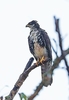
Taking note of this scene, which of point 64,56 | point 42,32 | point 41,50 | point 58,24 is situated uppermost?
point 42,32

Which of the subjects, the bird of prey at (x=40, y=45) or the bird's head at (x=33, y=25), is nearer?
the bird of prey at (x=40, y=45)

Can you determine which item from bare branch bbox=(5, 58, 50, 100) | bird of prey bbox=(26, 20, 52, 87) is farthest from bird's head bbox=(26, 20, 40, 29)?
bare branch bbox=(5, 58, 50, 100)

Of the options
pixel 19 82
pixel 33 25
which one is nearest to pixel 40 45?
pixel 33 25

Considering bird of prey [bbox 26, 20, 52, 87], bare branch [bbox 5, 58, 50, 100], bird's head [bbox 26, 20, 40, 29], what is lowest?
bare branch [bbox 5, 58, 50, 100]

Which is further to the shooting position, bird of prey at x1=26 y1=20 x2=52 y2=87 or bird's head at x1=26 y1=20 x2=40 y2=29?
bird's head at x1=26 y1=20 x2=40 y2=29

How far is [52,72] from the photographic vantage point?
127 centimetres

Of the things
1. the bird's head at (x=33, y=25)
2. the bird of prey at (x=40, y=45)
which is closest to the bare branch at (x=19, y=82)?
the bird of prey at (x=40, y=45)

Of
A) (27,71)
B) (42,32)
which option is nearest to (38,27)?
(42,32)

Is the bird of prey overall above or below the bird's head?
below

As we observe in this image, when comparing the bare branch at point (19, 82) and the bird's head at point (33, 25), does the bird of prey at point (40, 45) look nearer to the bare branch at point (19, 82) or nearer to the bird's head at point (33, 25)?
the bird's head at point (33, 25)

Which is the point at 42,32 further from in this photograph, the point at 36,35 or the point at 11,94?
the point at 11,94

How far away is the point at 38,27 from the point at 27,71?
4.83 meters

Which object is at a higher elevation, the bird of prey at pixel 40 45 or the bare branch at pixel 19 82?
the bird of prey at pixel 40 45

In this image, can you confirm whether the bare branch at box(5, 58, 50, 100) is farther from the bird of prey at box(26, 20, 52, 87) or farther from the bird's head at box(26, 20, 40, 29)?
the bird's head at box(26, 20, 40, 29)
